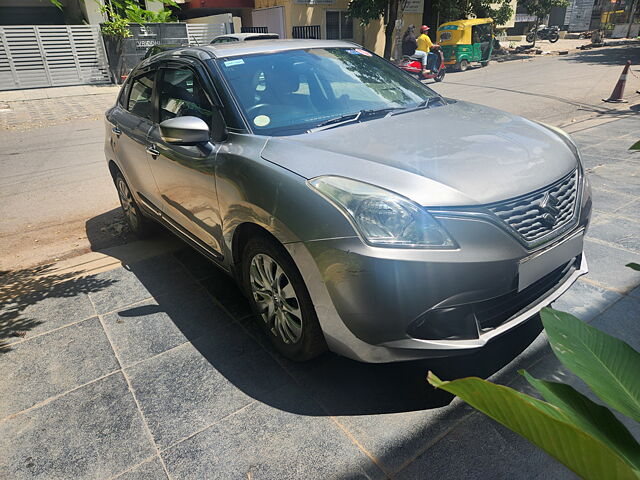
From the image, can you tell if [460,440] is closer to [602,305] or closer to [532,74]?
[602,305]

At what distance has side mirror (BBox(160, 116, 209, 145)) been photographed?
270 centimetres

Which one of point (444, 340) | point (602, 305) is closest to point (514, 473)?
point (444, 340)

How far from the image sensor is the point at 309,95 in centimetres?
311

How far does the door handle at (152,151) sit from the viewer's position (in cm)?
353

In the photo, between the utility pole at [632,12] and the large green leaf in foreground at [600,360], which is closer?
the large green leaf in foreground at [600,360]

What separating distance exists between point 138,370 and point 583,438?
2.59m

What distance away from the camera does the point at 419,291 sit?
1.98 metres

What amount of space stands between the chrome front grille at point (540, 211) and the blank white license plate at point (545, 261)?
79mm

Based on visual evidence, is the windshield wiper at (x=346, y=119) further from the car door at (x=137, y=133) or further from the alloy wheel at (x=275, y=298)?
the car door at (x=137, y=133)

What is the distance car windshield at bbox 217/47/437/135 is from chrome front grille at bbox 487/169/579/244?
3.82 feet

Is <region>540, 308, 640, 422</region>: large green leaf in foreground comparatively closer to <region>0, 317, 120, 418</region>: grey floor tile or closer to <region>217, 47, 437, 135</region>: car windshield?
<region>217, 47, 437, 135</region>: car windshield

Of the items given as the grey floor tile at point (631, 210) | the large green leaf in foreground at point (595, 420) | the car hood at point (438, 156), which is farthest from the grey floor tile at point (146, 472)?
the grey floor tile at point (631, 210)

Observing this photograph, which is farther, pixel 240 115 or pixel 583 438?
pixel 240 115

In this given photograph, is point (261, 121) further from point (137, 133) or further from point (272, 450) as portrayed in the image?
point (272, 450)
